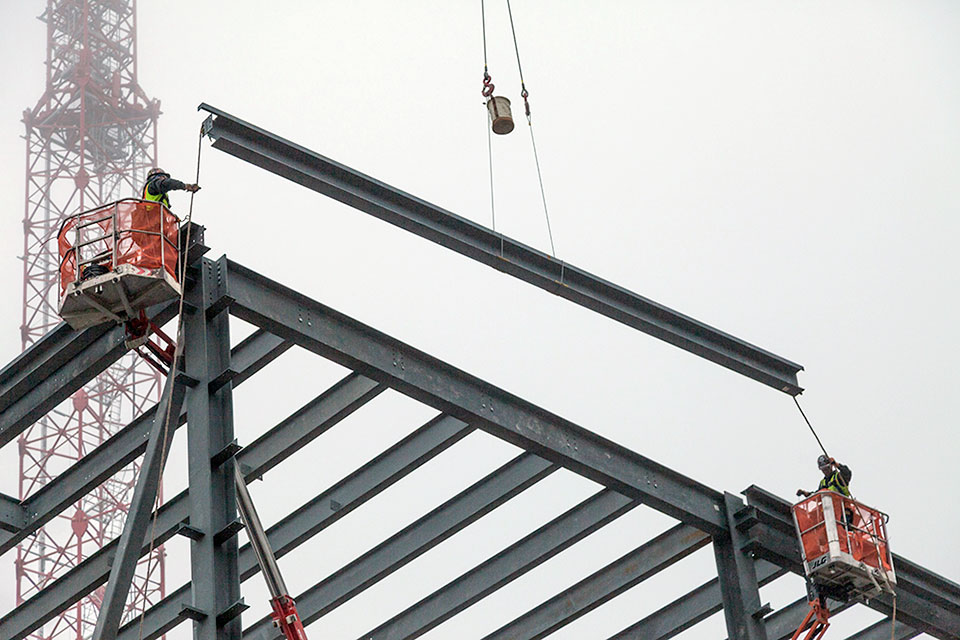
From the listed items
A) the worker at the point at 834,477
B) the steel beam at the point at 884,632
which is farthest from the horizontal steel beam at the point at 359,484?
the steel beam at the point at 884,632

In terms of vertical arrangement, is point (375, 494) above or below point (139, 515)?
above

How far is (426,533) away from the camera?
69.7 ft

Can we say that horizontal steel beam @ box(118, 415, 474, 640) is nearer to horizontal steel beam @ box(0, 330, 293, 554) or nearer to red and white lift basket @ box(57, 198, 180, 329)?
horizontal steel beam @ box(0, 330, 293, 554)

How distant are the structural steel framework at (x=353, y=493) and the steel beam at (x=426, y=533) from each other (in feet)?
0.08

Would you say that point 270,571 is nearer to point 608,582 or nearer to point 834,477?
point 608,582

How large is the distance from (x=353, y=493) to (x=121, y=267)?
16.8 ft

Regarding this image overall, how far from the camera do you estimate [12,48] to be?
73.9 m

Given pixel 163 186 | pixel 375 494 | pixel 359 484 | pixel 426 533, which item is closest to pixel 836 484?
pixel 426 533

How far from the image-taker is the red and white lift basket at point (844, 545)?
2030cm

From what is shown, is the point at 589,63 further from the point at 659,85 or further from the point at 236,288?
the point at 236,288

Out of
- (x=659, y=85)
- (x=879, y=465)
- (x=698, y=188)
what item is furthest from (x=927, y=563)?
(x=659, y=85)

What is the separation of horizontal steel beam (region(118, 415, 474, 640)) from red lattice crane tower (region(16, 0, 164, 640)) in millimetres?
36457

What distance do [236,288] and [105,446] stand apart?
328cm

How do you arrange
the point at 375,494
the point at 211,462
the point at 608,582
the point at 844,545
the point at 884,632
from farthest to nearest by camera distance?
the point at 884,632, the point at 608,582, the point at 375,494, the point at 844,545, the point at 211,462
